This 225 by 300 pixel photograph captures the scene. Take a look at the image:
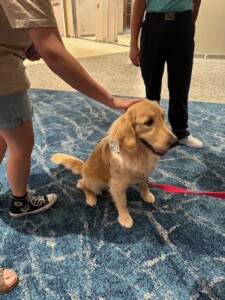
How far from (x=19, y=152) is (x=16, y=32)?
613mm

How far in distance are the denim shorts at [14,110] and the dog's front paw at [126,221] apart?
0.84 metres

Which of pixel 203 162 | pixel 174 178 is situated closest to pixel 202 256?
pixel 174 178

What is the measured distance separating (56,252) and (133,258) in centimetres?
44

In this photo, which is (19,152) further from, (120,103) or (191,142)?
(191,142)

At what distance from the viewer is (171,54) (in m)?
2.21

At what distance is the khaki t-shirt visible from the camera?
90 centimetres

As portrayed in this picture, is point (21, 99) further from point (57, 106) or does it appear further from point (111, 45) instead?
point (111, 45)

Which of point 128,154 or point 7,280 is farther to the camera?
point 128,154

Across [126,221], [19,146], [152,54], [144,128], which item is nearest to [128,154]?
[144,128]

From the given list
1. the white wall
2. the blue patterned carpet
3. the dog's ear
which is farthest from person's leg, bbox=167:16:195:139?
the white wall

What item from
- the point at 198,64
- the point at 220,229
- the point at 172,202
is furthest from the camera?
the point at 198,64

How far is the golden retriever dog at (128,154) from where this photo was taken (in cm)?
133

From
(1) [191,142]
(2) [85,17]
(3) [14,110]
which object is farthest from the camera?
(2) [85,17]

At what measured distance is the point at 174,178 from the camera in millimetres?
2066
